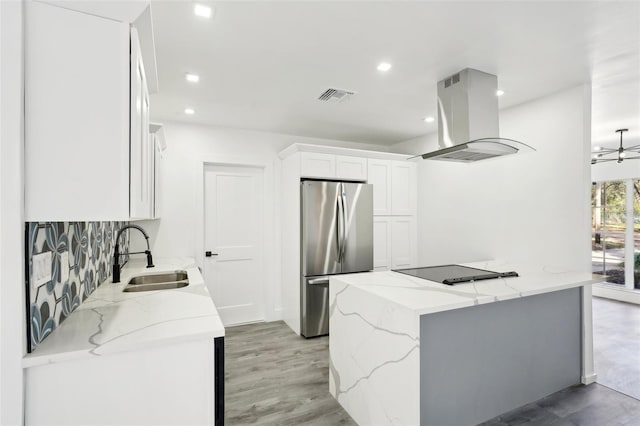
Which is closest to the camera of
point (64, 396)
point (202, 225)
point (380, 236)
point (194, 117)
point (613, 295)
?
point (64, 396)

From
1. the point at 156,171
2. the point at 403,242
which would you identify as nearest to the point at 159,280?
the point at 156,171

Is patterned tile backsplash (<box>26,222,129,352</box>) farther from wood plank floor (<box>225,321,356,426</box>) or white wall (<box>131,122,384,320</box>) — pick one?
white wall (<box>131,122,384,320</box>)

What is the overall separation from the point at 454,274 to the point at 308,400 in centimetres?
146

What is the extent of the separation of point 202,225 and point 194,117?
126 cm

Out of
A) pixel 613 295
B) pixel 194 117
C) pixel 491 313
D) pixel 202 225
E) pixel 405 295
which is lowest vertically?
pixel 613 295

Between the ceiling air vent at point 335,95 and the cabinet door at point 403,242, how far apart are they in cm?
189

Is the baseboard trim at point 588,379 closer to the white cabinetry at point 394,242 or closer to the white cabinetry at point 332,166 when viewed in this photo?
the white cabinetry at point 394,242

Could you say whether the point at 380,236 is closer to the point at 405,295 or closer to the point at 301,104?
the point at 301,104

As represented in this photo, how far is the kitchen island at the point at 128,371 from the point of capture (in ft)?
3.57

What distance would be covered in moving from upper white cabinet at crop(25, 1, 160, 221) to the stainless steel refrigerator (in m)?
2.63

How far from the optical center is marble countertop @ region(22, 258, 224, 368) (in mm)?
1129

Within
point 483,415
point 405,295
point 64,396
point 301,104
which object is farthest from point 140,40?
point 483,415

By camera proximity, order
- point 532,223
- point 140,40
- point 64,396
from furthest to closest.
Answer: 1. point 532,223
2. point 140,40
3. point 64,396

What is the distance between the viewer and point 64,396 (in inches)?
43.4
